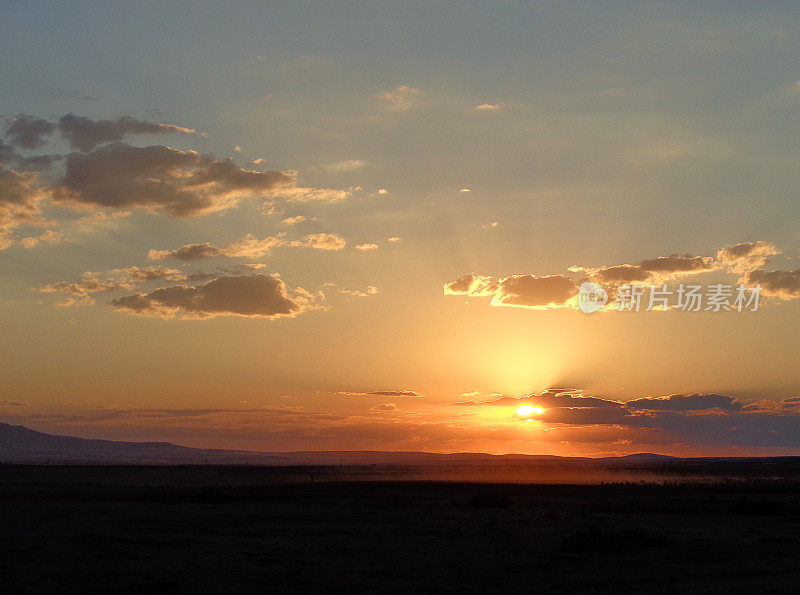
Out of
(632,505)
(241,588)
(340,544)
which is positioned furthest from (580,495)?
(241,588)

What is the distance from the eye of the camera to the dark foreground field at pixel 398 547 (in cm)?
2097

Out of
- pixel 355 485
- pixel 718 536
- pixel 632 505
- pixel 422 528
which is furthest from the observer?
pixel 355 485

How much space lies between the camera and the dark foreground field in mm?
20969

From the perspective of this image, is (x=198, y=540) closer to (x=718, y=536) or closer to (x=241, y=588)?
(x=241, y=588)

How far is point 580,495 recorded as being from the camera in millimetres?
58000

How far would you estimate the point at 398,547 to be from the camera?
28062mm

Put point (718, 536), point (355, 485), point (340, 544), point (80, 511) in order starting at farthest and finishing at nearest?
point (355, 485) < point (80, 511) < point (718, 536) < point (340, 544)

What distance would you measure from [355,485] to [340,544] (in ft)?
145

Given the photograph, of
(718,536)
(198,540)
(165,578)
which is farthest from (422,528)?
(165,578)

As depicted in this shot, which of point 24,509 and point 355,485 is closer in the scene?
point 24,509

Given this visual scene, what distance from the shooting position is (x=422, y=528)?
3416cm

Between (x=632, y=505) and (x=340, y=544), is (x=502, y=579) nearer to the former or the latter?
(x=340, y=544)

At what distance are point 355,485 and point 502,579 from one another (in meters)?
52.0

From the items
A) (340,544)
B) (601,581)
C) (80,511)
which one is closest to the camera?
(601,581)
